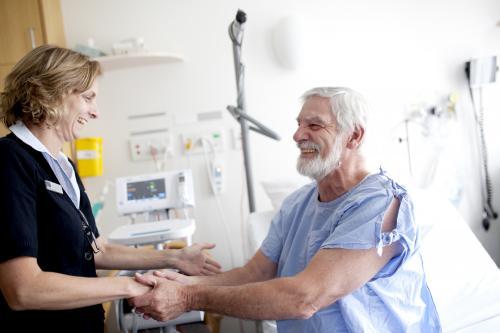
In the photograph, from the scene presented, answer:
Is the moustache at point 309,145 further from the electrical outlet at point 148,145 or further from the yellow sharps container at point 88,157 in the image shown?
the yellow sharps container at point 88,157

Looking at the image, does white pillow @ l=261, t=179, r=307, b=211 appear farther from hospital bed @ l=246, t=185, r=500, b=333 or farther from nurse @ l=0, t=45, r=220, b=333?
nurse @ l=0, t=45, r=220, b=333

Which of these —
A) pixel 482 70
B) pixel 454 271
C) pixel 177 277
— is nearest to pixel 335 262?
pixel 177 277

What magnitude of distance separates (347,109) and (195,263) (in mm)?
793

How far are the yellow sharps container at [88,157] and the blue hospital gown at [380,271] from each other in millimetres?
1599

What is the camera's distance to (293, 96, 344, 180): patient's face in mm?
1244

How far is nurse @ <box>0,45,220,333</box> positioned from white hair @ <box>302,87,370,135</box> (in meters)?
0.74

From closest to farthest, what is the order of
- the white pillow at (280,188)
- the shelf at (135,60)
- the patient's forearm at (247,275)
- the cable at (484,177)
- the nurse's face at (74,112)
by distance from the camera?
1. the nurse's face at (74,112)
2. the patient's forearm at (247,275)
3. the white pillow at (280,188)
4. the shelf at (135,60)
5. the cable at (484,177)

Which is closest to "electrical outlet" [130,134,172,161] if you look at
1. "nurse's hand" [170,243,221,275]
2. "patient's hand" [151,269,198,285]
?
"nurse's hand" [170,243,221,275]

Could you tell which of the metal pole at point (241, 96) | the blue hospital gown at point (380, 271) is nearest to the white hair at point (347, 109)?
the blue hospital gown at point (380, 271)

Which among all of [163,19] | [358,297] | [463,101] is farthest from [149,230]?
[463,101]

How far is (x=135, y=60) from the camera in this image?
8.04ft

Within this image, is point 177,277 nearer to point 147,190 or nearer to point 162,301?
point 162,301

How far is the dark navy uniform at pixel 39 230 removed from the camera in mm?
912

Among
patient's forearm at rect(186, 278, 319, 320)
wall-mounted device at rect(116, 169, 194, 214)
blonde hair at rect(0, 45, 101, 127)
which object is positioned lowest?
patient's forearm at rect(186, 278, 319, 320)
